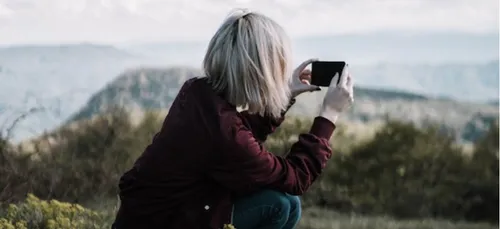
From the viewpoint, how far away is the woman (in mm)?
Result: 3480

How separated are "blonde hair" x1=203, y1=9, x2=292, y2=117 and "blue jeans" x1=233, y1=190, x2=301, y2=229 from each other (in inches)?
14.1

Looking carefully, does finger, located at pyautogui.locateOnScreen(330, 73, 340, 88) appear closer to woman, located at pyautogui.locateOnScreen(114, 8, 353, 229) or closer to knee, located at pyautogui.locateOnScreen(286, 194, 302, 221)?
woman, located at pyautogui.locateOnScreen(114, 8, 353, 229)

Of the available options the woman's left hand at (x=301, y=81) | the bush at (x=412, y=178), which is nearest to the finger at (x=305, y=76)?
the woman's left hand at (x=301, y=81)

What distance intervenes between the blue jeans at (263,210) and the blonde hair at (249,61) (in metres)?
0.36

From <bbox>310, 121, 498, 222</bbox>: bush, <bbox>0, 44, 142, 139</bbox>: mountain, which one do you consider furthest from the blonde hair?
<bbox>310, 121, 498, 222</bbox>: bush

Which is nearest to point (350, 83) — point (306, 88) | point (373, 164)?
point (306, 88)

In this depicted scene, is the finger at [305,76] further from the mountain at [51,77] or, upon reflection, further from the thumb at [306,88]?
the mountain at [51,77]

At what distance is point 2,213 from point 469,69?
11494 mm

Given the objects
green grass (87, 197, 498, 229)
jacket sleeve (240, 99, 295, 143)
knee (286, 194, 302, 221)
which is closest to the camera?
jacket sleeve (240, 99, 295, 143)

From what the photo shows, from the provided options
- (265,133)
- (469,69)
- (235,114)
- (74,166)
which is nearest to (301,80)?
(265,133)

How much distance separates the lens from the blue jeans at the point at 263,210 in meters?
3.74

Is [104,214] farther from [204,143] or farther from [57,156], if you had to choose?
[57,156]

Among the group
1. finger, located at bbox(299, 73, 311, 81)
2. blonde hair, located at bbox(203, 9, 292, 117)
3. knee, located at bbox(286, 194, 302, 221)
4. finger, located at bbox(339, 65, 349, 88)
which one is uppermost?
blonde hair, located at bbox(203, 9, 292, 117)

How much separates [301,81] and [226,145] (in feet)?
2.21
